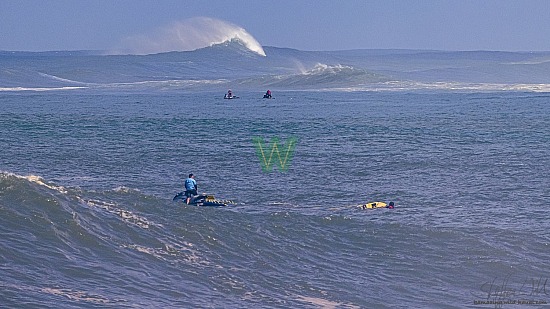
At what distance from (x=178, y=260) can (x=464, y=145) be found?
2371cm

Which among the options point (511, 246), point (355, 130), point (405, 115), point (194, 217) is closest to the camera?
point (511, 246)

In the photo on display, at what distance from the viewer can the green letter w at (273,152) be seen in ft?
118

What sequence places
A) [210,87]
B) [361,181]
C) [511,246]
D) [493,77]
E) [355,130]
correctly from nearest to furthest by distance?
[511,246] → [361,181] → [355,130] → [210,87] → [493,77]

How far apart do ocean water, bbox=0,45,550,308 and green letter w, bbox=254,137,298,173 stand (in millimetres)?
387

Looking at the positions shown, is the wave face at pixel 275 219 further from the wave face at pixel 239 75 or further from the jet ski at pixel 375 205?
the wave face at pixel 239 75

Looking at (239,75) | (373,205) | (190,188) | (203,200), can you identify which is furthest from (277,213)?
(239,75)

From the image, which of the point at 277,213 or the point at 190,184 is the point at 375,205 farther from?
the point at 190,184

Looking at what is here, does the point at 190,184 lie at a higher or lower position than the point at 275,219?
higher

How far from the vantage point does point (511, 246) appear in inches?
882

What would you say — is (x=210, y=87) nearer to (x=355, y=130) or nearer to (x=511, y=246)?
(x=355, y=130)

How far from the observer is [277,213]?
26.0m

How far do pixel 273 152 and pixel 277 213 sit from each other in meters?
13.9

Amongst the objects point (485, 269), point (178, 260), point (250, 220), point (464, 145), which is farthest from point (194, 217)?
point (464, 145)

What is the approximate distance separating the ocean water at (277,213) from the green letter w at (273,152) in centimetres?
39
